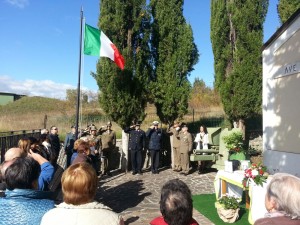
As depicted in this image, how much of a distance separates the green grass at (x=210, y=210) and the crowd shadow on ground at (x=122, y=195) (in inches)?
57.5

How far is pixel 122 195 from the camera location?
8.96 metres

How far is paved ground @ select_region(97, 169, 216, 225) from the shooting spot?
7.11m

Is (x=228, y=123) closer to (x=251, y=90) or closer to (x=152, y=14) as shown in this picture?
(x=251, y=90)

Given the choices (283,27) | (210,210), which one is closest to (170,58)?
(283,27)

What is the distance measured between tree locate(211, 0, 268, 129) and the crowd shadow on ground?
5539 millimetres

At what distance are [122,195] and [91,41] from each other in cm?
455

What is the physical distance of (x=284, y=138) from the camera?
30.7 ft

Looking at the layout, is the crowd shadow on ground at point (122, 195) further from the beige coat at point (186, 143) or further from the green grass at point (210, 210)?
the beige coat at point (186, 143)

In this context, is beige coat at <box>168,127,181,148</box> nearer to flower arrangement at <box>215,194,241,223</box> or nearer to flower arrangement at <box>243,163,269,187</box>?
flower arrangement at <box>215,194,241,223</box>

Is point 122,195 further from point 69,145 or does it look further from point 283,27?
point 283,27

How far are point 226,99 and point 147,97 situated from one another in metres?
3.28

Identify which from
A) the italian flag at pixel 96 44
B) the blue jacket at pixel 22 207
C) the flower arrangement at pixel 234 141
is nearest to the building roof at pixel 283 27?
the flower arrangement at pixel 234 141

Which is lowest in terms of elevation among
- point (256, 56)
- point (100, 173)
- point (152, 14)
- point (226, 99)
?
point (100, 173)

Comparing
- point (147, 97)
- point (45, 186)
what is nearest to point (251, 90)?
point (147, 97)
